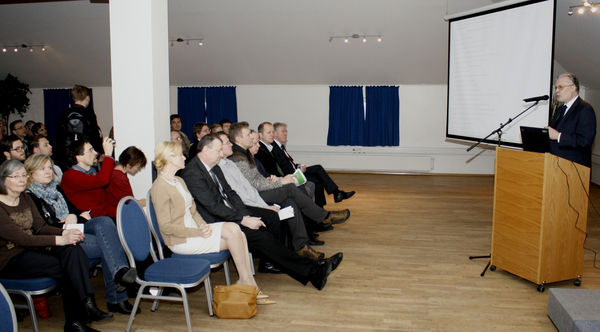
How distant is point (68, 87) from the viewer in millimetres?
11930

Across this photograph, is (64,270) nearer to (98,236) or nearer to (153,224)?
(98,236)

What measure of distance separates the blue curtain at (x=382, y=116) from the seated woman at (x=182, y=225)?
748cm

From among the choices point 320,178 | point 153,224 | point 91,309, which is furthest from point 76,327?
point 320,178

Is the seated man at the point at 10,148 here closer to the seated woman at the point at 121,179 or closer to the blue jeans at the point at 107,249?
the seated woman at the point at 121,179

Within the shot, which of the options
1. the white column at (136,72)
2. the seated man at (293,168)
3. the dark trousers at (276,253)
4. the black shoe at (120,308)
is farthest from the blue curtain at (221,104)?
the black shoe at (120,308)

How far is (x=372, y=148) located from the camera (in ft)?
34.9

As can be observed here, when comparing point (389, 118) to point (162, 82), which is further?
point (389, 118)

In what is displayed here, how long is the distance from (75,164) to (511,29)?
405 centimetres

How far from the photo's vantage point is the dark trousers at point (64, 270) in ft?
9.17

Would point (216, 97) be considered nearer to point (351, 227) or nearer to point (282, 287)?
point (351, 227)

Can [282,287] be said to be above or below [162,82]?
below

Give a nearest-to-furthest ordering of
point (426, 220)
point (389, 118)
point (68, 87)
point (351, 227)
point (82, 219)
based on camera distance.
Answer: point (82, 219) < point (351, 227) < point (426, 220) < point (389, 118) < point (68, 87)

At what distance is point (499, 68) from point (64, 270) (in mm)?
4138

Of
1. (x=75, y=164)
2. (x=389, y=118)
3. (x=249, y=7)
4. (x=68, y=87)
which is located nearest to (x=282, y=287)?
(x=75, y=164)
